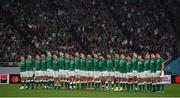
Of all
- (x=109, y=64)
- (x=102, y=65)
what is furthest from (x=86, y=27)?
(x=109, y=64)

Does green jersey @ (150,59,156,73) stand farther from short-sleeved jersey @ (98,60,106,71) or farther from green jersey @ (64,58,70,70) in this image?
green jersey @ (64,58,70,70)

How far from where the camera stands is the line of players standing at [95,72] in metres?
31.2

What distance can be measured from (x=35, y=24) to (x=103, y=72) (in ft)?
49.9

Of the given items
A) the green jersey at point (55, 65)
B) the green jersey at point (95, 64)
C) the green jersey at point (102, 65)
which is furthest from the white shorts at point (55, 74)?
the green jersey at point (102, 65)

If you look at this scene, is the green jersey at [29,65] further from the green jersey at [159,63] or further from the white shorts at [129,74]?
the green jersey at [159,63]

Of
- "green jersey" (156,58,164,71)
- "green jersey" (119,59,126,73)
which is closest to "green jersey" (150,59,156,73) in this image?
"green jersey" (156,58,164,71)

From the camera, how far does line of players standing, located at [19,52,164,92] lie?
102 ft

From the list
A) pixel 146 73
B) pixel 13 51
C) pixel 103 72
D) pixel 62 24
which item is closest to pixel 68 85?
pixel 103 72

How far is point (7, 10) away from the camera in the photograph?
157 feet

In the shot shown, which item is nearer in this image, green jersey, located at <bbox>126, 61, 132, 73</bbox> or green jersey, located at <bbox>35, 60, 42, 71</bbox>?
green jersey, located at <bbox>126, 61, 132, 73</bbox>

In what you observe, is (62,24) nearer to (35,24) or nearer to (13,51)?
(35,24)

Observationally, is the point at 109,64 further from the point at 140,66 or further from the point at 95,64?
the point at 140,66

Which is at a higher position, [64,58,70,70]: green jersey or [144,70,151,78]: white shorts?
[64,58,70,70]: green jersey

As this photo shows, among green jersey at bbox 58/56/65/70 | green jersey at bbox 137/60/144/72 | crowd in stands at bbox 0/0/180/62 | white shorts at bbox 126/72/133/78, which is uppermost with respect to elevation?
crowd in stands at bbox 0/0/180/62
